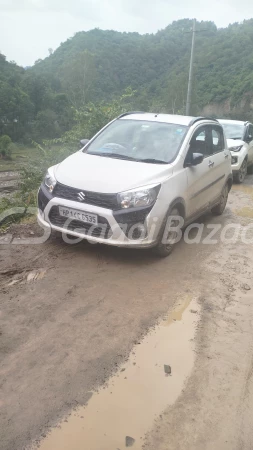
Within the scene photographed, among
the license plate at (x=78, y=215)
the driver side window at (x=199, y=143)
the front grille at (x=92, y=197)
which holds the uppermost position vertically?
the driver side window at (x=199, y=143)

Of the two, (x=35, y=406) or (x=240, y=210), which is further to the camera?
(x=240, y=210)

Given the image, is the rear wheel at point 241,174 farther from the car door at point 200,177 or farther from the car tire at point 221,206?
the car door at point 200,177

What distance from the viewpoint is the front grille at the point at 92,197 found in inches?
178

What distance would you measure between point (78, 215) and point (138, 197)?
2.39 ft

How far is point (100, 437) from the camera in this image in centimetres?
249

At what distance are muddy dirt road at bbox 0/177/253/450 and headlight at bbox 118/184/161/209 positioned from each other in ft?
2.59

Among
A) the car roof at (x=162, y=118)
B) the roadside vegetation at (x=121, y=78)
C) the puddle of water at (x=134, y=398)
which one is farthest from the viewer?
the roadside vegetation at (x=121, y=78)

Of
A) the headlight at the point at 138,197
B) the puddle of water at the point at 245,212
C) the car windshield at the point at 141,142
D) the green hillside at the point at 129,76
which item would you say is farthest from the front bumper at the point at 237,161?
the green hillside at the point at 129,76

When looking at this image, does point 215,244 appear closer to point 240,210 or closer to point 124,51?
point 240,210

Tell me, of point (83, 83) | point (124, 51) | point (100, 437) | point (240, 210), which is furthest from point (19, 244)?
point (124, 51)

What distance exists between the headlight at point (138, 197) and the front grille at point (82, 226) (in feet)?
1.00

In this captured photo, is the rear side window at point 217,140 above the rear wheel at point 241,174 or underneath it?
above

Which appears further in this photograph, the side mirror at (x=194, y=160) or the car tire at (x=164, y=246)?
the side mirror at (x=194, y=160)

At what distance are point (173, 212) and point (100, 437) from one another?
312cm
